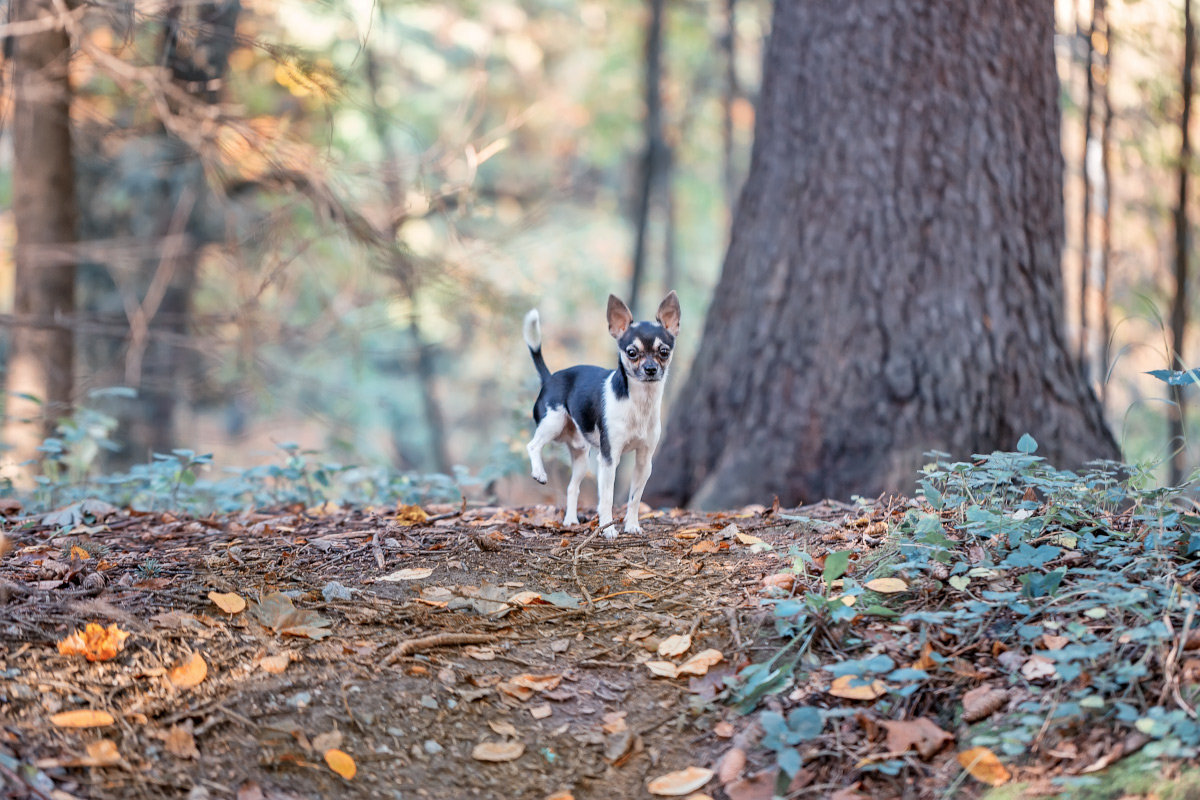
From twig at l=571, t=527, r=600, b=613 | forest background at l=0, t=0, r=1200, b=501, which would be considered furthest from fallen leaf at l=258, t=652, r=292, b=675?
forest background at l=0, t=0, r=1200, b=501

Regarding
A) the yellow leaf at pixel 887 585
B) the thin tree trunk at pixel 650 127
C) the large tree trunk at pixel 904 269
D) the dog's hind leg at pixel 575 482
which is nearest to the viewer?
the yellow leaf at pixel 887 585

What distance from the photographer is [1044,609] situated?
3.35 metres

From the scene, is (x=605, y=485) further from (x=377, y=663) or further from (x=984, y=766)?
(x=984, y=766)

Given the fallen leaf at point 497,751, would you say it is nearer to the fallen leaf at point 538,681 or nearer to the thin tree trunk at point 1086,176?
the fallen leaf at point 538,681

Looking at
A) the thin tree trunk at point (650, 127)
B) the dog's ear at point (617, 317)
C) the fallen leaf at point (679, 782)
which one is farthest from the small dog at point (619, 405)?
the thin tree trunk at point (650, 127)

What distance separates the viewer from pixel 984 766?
9.38 feet

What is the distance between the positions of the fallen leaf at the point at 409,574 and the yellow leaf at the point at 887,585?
1912 mm

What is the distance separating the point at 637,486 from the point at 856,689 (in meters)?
1.95

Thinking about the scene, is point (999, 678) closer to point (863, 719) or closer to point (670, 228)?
point (863, 719)

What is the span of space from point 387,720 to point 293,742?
12.3 inches

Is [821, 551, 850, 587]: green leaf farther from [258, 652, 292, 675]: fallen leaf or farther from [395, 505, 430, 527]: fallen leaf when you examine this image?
[395, 505, 430, 527]: fallen leaf

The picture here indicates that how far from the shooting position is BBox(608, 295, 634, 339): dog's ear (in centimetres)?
504

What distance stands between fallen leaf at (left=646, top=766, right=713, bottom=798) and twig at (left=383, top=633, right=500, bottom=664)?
939mm

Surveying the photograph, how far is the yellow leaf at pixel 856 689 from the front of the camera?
3209 millimetres
